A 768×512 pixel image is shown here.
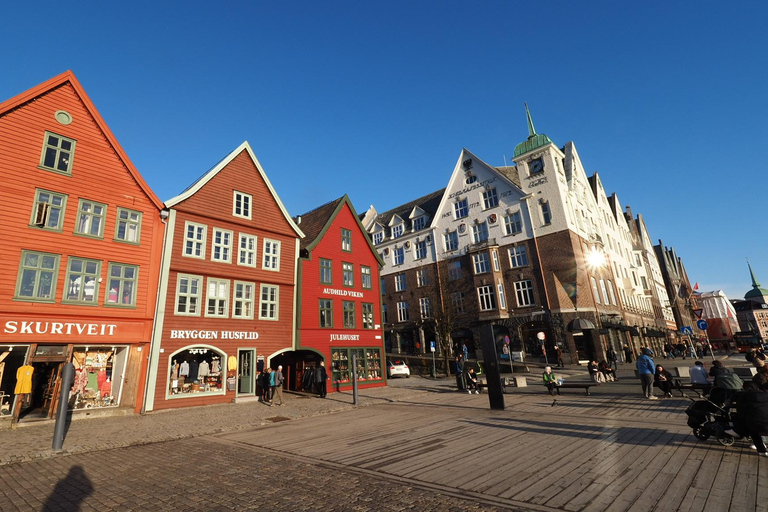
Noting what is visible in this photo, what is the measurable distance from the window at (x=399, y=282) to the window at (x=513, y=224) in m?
14.2

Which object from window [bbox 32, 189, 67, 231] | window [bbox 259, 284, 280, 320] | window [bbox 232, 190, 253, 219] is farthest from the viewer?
window [bbox 232, 190, 253, 219]

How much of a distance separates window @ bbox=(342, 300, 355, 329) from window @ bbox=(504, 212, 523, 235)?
21.0 meters

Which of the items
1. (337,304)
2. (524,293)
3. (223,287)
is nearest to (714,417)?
(223,287)

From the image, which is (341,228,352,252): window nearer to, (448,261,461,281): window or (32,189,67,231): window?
(32,189,67,231): window

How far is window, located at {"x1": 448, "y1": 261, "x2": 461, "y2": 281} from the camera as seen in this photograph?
137 feet

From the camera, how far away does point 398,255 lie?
48.7 meters

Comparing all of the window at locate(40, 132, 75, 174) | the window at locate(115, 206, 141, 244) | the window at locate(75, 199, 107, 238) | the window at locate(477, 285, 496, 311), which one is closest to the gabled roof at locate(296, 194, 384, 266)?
the window at locate(115, 206, 141, 244)

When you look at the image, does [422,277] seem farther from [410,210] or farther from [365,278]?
[365,278]

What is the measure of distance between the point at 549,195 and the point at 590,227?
364 inches

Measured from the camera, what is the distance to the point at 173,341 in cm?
1734

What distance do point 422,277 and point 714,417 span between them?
124 ft

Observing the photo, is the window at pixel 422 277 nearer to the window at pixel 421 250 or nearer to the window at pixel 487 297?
the window at pixel 421 250

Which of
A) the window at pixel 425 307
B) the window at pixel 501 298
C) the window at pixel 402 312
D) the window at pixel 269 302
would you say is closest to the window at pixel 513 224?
the window at pixel 501 298

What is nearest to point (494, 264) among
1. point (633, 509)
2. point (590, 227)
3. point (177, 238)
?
point (590, 227)
